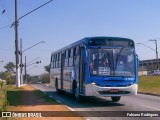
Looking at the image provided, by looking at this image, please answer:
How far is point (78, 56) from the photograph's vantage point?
21.2 metres

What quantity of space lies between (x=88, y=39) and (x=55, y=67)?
1147 cm

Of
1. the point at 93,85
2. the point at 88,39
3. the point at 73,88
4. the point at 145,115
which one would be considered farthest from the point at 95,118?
the point at 73,88

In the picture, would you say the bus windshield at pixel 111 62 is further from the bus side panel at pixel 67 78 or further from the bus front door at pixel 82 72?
the bus side panel at pixel 67 78

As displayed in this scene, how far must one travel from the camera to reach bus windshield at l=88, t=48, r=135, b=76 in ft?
62.6

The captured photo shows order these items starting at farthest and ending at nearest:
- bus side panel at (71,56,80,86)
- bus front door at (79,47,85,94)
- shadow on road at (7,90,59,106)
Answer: bus side panel at (71,56,80,86) < shadow on road at (7,90,59,106) < bus front door at (79,47,85,94)

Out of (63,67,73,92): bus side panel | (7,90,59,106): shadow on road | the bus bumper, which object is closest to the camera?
the bus bumper

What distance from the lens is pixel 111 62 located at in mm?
19125

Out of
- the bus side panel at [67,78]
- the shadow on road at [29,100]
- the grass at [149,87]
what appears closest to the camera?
the shadow on road at [29,100]

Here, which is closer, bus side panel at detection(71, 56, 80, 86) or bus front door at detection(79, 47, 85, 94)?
bus front door at detection(79, 47, 85, 94)

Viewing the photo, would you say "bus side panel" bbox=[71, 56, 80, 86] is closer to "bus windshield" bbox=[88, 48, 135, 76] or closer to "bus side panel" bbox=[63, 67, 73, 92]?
"bus side panel" bbox=[63, 67, 73, 92]

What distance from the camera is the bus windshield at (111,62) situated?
751 inches

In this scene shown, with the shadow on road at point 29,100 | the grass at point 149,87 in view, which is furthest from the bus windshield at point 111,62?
the grass at point 149,87

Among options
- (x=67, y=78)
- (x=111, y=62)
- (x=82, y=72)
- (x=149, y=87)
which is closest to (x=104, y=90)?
(x=111, y=62)

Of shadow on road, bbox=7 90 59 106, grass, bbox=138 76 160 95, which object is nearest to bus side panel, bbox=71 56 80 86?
shadow on road, bbox=7 90 59 106
